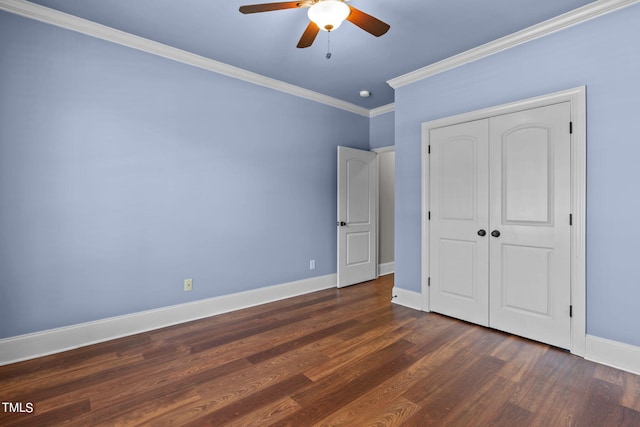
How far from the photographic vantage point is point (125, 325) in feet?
9.40

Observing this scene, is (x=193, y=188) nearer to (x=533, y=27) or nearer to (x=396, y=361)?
(x=396, y=361)

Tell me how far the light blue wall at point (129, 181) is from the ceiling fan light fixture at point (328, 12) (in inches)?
72.7

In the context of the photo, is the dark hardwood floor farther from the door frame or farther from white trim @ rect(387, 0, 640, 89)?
white trim @ rect(387, 0, 640, 89)

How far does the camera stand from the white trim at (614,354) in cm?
226

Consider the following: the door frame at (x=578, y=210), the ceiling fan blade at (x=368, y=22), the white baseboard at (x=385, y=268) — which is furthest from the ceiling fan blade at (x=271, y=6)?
the white baseboard at (x=385, y=268)

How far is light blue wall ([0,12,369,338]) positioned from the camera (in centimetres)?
244

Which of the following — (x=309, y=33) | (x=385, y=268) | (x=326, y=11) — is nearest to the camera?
(x=326, y=11)

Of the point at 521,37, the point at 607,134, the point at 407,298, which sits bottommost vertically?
the point at 407,298

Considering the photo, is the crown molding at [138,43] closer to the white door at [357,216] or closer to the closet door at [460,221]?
the white door at [357,216]

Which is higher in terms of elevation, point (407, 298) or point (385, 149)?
point (385, 149)

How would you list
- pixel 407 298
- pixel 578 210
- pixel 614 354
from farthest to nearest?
pixel 407 298, pixel 578 210, pixel 614 354

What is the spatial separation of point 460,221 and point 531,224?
0.64 metres

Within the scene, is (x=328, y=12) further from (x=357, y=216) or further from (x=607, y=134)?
(x=357, y=216)

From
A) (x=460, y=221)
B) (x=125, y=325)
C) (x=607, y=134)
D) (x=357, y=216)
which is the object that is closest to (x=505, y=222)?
(x=460, y=221)
